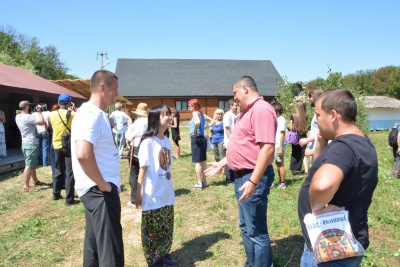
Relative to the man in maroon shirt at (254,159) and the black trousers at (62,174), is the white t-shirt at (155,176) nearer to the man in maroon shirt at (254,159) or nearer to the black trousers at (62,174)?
the man in maroon shirt at (254,159)

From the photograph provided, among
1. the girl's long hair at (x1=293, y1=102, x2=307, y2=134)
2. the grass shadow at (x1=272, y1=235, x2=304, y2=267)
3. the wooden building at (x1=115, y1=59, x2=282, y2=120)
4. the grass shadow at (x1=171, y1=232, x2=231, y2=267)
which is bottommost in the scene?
the grass shadow at (x1=171, y1=232, x2=231, y2=267)

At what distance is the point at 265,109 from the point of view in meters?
3.04

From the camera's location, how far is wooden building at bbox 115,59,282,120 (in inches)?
1417

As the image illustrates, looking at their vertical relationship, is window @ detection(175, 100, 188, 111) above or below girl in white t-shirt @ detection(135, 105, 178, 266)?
above

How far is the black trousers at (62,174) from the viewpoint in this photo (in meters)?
6.17

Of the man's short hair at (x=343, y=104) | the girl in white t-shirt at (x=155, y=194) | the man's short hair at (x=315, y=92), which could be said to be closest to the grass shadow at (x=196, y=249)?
the girl in white t-shirt at (x=155, y=194)

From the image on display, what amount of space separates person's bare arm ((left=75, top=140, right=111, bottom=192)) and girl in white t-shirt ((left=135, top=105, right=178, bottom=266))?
3.26ft

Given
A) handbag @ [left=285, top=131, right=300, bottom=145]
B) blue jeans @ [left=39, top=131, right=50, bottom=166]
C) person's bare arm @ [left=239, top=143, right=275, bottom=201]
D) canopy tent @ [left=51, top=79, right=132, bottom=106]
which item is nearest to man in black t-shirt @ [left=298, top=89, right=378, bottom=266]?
person's bare arm @ [left=239, top=143, right=275, bottom=201]

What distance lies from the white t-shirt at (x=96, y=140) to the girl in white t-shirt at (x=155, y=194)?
770mm

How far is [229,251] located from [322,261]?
97.9 inches

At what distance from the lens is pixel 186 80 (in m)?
38.7

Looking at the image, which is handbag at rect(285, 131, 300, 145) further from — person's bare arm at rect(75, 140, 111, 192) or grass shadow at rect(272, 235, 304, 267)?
person's bare arm at rect(75, 140, 111, 192)

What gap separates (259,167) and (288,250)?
1769 millimetres

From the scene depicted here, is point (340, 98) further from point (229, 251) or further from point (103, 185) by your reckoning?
point (229, 251)
